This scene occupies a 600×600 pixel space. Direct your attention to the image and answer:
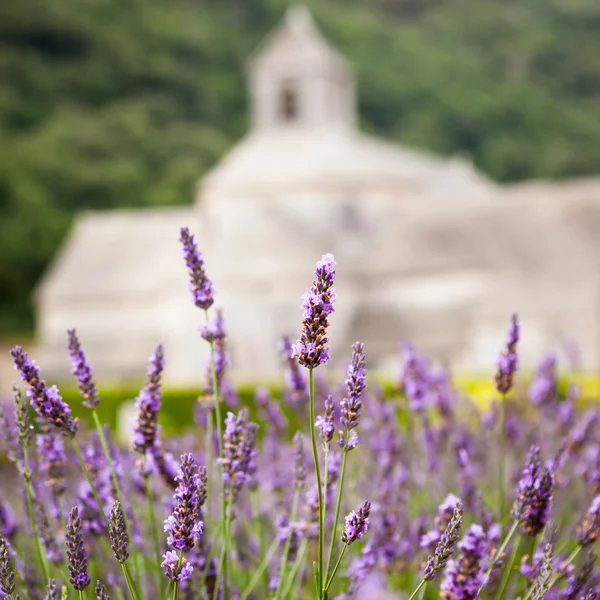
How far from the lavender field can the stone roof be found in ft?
52.6

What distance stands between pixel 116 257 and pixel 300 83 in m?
5.89

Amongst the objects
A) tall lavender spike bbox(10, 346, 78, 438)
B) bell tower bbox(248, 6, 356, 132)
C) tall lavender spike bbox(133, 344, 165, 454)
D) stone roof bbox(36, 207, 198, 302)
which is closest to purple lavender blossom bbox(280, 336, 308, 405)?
tall lavender spike bbox(133, 344, 165, 454)

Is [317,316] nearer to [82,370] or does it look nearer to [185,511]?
[185,511]

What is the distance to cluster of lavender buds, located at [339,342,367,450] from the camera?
1.37 m

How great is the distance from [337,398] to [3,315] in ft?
82.8

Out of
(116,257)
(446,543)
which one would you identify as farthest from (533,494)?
(116,257)

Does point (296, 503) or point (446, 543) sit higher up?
point (446, 543)

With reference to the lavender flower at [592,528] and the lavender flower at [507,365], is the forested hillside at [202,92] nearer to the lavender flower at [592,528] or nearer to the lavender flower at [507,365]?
the lavender flower at [507,365]

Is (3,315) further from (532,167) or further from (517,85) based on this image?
(517,85)

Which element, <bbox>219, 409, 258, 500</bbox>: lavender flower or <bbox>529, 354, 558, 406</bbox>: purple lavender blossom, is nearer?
<bbox>219, 409, 258, 500</bbox>: lavender flower

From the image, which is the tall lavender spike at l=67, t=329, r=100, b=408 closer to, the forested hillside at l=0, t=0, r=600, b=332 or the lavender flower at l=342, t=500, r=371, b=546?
the lavender flower at l=342, t=500, r=371, b=546

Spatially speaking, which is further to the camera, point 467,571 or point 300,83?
point 300,83

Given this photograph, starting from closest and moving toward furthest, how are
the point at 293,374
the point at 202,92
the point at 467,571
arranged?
the point at 467,571 → the point at 293,374 → the point at 202,92

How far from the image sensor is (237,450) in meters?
1.71
